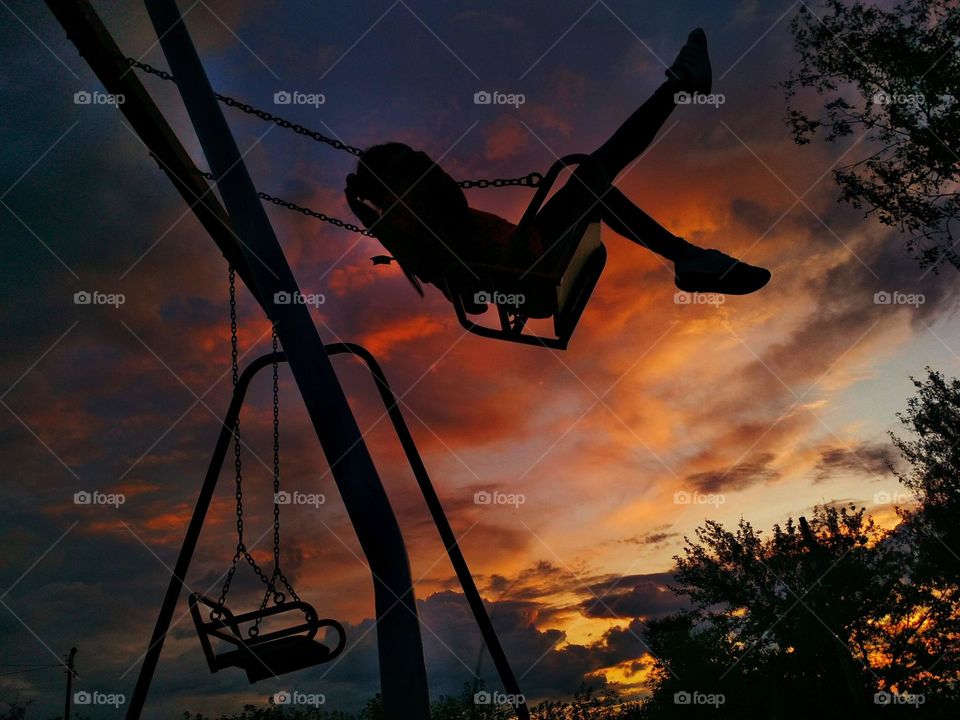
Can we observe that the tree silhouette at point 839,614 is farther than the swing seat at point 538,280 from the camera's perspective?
Yes

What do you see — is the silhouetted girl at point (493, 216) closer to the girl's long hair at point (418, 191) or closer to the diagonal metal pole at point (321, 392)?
the girl's long hair at point (418, 191)

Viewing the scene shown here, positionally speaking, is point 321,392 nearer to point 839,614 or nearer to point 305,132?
point 305,132

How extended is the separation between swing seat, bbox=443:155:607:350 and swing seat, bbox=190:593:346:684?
2066mm

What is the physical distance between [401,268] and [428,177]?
0.63 metres

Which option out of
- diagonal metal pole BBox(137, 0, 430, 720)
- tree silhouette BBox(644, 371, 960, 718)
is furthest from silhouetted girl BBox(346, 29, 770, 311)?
tree silhouette BBox(644, 371, 960, 718)

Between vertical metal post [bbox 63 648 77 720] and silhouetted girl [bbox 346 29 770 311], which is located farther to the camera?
vertical metal post [bbox 63 648 77 720]

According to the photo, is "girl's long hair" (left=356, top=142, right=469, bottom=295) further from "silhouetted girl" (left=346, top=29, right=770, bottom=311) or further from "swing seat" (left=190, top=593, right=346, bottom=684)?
"swing seat" (left=190, top=593, right=346, bottom=684)

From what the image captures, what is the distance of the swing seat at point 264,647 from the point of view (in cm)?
412

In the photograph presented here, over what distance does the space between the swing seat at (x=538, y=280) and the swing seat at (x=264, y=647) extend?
207 cm

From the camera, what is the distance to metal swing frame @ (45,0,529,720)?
412 cm

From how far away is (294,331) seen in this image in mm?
4395

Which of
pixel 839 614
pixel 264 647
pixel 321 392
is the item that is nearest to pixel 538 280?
pixel 321 392

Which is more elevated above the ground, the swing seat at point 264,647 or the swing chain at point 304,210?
the swing chain at point 304,210

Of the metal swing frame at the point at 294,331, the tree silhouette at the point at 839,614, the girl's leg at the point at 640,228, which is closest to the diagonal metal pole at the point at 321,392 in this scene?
the metal swing frame at the point at 294,331
